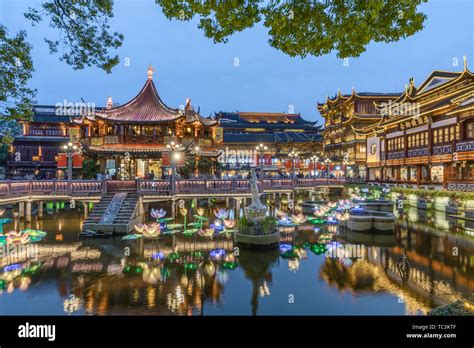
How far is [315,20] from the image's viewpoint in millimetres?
6676

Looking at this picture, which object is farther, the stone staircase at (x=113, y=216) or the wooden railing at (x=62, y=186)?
the wooden railing at (x=62, y=186)

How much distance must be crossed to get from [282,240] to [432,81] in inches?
1447

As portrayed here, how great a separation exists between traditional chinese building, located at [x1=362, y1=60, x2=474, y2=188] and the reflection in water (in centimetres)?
1722

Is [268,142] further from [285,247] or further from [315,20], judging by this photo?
[315,20]

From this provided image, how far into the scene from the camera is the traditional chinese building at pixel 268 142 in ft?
206

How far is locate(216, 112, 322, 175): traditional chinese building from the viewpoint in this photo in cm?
6281

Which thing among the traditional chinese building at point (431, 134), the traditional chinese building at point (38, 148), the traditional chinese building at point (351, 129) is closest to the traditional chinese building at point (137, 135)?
the traditional chinese building at point (38, 148)

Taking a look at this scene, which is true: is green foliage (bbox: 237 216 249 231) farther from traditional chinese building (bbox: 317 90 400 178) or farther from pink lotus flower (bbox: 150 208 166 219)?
traditional chinese building (bbox: 317 90 400 178)

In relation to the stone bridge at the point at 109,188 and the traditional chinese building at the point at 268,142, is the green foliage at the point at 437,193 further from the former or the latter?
the traditional chinese building at the point at 268,142

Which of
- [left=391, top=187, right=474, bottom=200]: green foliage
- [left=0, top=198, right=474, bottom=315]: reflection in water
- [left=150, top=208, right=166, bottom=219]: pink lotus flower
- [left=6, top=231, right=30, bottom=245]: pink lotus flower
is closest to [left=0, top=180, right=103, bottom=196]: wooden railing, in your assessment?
[left=0, top=198, right=474, bottom=315]: reflection in water

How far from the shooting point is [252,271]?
483 inches

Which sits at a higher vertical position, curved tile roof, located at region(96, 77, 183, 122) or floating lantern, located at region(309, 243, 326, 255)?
curved tile roof, located at region(96, 77, 183, 122)

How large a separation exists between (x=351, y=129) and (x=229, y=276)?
59287 mm

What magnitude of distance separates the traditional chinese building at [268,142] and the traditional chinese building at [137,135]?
25.3m
